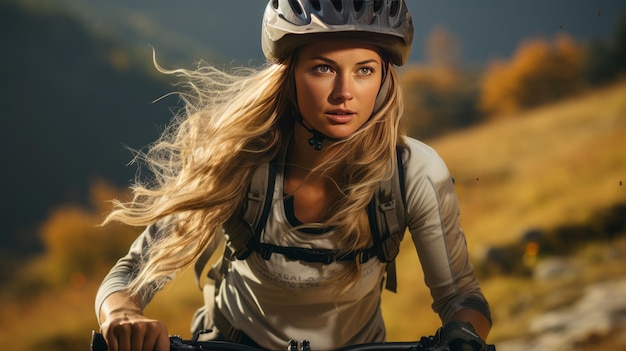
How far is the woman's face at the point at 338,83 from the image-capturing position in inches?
69.5

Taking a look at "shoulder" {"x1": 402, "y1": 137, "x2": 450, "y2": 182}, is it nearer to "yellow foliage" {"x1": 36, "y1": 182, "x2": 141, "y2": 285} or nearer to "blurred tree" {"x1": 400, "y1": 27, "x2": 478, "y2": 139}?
"yellow foliage" {"x1": 36, "y1": 182, "x2": 141, "y2": 285}

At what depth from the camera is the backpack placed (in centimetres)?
188

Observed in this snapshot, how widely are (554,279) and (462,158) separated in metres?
1.20

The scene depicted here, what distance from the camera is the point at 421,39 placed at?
20.0 ft

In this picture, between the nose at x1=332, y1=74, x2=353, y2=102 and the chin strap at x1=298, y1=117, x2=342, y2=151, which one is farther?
the chin strap at x1=298, y1=117, x2=342, y2=151

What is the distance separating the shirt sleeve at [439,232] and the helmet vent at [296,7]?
1.38ft

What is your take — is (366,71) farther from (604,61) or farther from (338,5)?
(604,61)

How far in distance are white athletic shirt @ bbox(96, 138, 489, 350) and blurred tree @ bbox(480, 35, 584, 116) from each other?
4704 mm

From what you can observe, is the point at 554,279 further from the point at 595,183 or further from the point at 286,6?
the point at 286,6

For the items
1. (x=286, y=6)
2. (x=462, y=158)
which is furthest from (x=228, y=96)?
(x=462, y=158)

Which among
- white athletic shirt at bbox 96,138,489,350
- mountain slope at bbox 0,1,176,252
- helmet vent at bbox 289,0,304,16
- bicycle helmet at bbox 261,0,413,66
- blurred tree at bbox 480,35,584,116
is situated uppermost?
blurred tree at bbox 480,35,584,116

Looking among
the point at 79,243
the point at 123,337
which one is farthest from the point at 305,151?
the point at 79,243

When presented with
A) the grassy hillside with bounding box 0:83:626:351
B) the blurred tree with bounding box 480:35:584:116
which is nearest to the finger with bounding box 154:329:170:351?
the grassy hillside with bounding box 0:83:626:351

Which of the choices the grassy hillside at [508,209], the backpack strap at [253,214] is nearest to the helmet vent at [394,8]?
the backpack strap at [253,214]
